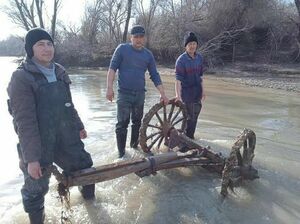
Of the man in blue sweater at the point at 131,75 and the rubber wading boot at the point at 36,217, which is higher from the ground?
the man in blue sweater at the point at 131,75

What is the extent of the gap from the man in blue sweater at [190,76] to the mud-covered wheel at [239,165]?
164cm

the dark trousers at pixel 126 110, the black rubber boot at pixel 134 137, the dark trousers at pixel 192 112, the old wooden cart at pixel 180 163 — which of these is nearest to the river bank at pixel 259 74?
the dark trousers at pixel 192 112

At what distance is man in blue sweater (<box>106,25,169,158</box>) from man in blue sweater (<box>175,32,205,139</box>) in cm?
53

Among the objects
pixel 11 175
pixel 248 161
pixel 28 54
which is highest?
pixel 28 54

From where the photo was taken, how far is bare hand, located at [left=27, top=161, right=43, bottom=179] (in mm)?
3703

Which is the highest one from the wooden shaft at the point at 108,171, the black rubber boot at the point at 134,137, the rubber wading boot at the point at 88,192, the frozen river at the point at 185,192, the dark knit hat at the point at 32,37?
the dark knit hat at the point at 32,37

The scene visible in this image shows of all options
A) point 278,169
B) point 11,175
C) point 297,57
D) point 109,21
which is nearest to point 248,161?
point 278,169

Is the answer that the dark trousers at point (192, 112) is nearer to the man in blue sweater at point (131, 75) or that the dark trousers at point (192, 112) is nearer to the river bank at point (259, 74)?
the man in blue sweater at point (131, 75)

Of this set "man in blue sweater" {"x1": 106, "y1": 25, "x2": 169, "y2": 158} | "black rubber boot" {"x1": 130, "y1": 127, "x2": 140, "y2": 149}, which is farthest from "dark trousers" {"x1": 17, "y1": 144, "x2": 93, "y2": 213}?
"black rubber boot" {"x1": 130, "y1": 127, "x2": 140, "y2": 149}

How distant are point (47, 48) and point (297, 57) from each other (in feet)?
75.0

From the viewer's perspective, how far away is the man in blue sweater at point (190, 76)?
6.72m

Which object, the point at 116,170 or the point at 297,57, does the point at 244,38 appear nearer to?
the point at 297,57

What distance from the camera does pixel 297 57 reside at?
24266 millimetres

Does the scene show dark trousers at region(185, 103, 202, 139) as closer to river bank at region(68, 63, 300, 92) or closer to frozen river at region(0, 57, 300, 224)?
frozen river at region(0, 57, 300, 224)
